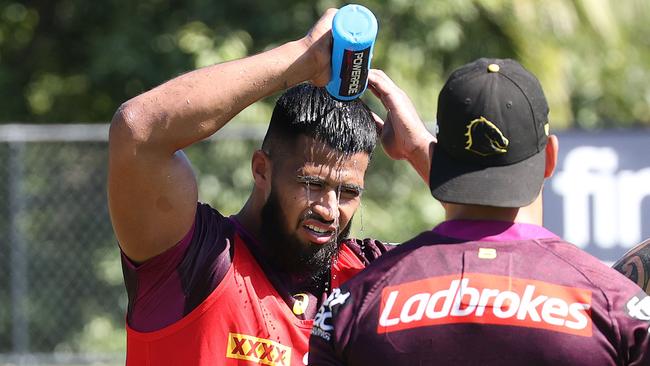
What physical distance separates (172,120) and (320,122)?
71 cm

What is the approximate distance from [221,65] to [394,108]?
723mm

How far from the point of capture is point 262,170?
3633mm

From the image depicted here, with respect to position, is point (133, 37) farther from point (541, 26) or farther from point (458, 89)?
point (458, 89)

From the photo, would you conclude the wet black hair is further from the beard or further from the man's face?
the beard

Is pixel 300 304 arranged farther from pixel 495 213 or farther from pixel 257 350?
pixel 495 213

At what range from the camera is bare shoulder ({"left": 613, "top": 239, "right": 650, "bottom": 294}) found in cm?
292

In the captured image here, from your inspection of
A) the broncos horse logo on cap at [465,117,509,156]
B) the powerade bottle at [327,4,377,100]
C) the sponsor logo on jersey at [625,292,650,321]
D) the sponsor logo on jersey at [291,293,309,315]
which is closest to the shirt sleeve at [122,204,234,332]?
the sponsor logo on jersey at [291,293,309,315]

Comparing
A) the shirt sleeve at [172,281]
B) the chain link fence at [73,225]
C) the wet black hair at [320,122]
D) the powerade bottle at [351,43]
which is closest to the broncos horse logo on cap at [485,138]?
the powerade bottle at [351,43]

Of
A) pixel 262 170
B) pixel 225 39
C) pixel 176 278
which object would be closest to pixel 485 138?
pixel 176 278

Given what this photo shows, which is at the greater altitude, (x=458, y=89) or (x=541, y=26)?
(x=458, y=89)

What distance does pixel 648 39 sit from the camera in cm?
1488

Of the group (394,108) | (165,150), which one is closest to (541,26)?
(394,108)

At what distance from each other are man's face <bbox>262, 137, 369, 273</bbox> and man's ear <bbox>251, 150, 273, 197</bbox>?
0.04m

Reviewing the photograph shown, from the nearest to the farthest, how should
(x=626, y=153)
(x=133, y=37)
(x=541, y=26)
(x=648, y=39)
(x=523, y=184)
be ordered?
(x=523, y=184), (x=626, y=153), (x=133, y=37), (x=541, y=26), (x=648, y=39)
